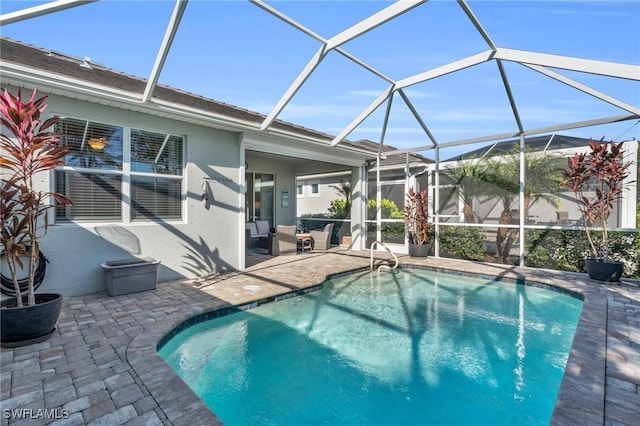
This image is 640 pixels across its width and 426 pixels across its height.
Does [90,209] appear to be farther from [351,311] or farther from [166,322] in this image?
[351,311]

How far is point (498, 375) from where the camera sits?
12.3 feet

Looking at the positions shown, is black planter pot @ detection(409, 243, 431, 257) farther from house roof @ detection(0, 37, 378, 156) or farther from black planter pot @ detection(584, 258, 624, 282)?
house roof @ detection(0, 37, 378, 156)

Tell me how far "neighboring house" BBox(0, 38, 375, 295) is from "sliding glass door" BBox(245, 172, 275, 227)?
13.7 feet

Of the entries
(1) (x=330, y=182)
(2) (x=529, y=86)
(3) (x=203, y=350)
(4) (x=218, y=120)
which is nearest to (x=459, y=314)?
(3) (x=203, y=350)

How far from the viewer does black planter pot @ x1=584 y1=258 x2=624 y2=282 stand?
6.48 m

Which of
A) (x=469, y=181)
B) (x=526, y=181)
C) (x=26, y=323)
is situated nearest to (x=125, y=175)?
(x=26, y=323)

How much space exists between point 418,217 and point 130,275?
25.6ft

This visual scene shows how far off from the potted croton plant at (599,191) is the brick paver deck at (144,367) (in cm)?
97

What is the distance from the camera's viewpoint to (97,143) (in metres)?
5.83

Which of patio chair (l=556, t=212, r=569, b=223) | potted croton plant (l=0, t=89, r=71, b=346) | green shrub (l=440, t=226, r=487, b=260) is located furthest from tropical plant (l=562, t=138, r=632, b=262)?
potted croton plant (l=0, t=89, r=71, b=346)

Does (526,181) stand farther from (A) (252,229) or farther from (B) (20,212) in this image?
(B) (20,212)

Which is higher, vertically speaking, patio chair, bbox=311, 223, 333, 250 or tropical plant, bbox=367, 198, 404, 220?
tropical plant, bbox=367, 198, 404, 220

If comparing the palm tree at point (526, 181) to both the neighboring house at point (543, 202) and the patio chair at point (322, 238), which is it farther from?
the patio chair at point (322, 238)

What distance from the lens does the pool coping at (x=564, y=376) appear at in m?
2.42
